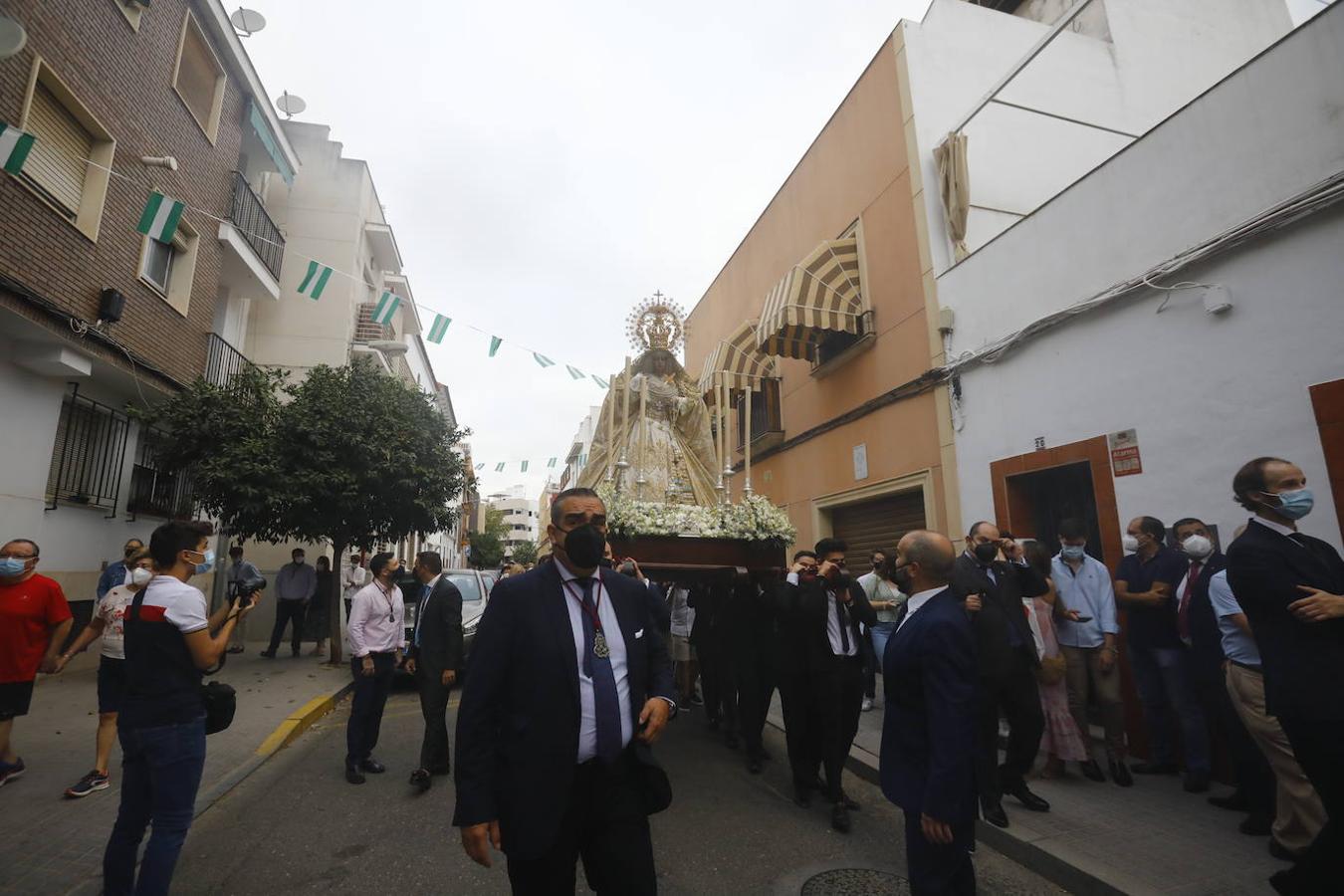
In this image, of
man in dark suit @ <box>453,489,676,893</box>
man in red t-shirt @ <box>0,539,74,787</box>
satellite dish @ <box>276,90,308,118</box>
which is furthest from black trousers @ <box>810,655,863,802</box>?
satellite dish @ <box>276,90,308,118</box>

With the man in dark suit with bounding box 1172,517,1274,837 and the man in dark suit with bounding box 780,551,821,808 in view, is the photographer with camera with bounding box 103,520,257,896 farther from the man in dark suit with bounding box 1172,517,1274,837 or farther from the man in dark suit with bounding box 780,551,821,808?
the man in dark suit with bounding box 1172,517,1274,837

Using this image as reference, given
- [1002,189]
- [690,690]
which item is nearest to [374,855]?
[690,690]

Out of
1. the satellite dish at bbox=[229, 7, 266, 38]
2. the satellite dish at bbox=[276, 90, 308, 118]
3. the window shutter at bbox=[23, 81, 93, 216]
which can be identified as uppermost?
the satellite dish at bbox=[276, 90, 308, 118]

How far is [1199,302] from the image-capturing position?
510 cm

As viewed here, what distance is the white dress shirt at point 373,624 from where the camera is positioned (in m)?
5.26

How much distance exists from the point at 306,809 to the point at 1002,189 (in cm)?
985

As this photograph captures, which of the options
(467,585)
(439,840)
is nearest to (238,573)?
(467,585)

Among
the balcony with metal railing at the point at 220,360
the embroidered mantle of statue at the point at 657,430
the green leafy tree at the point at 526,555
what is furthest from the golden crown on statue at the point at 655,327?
the green leafy tree at the point at 526,555

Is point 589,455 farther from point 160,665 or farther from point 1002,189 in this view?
point 1002,189

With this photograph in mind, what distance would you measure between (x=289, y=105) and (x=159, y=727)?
19979mm

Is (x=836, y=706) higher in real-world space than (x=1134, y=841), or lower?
higher

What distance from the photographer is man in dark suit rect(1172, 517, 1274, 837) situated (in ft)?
12.9

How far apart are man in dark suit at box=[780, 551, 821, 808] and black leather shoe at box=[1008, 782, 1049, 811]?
4.24ft

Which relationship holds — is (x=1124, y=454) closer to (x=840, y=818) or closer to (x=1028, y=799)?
(x=1028, y=799)
